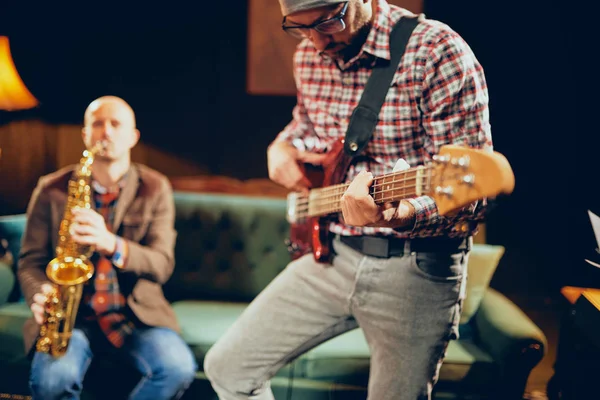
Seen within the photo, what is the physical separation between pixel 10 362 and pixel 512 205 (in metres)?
3.91

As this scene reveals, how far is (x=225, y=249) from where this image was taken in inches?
136

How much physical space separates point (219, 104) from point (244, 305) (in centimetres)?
210

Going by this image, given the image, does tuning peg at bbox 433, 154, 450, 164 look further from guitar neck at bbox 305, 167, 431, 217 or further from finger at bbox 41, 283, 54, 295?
finger at bbox 41, 283, 54, 295

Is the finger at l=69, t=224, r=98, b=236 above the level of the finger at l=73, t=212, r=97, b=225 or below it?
below

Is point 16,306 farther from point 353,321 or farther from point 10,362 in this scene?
point 353,321

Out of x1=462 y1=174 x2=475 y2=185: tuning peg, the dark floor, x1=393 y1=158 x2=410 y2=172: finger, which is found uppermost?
x1=462 y1=174 x2=475 y2=185: tuning peg

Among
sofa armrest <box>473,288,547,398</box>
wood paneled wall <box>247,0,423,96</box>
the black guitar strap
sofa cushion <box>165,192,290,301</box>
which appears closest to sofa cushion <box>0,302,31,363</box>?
sofa cushion <box>165,192,290,301</box>

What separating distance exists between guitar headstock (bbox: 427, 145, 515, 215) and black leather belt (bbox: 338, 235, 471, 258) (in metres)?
0.38

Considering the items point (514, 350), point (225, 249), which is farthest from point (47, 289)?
point (514, 350)

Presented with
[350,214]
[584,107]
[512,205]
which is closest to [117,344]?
[350,214]

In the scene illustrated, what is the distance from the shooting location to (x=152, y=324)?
106 inches

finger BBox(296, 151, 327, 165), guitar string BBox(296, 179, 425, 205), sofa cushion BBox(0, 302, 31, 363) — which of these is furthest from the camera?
sofa cushion BBox(0, 302, 31, 363)

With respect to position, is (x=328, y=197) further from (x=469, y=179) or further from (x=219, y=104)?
(x=219, y=104)

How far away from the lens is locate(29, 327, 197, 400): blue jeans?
2.39 metres
